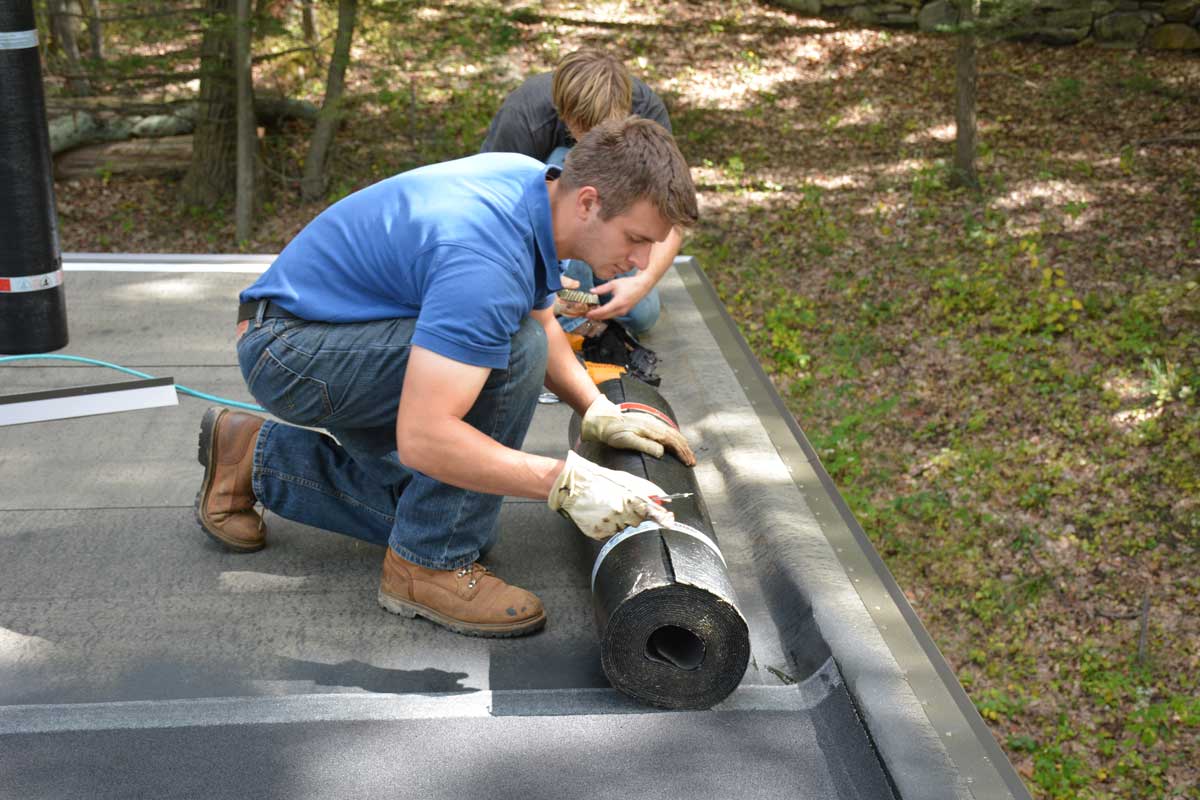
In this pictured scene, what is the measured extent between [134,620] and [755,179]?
19.0 ft

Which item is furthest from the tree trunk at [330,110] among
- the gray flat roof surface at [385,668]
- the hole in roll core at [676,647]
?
the hole in roll core at [676,647]

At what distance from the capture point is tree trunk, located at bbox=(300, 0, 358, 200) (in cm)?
707

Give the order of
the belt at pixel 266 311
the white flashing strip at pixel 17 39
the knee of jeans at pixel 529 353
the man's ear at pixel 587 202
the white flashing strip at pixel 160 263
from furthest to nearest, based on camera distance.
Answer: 1. the white flashing strip at pixel 160 263
2. the white flashing strip at pixel 17 39
3. the belt at pixel 266 311
4. the knee of jeans at pixel 529 353
5. the man's ear at pixel 587 202

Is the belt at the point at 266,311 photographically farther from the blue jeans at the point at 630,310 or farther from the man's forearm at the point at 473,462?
the blue jeans at the point at 630,310

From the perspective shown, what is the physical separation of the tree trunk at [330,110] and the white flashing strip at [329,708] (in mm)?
6000

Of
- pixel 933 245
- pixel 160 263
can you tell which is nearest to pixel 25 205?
pixel 160 263

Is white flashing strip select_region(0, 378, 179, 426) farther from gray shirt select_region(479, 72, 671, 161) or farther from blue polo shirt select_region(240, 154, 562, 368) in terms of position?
gray shirt select_region(479, 72, 671, 161)

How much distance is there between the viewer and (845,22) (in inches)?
354

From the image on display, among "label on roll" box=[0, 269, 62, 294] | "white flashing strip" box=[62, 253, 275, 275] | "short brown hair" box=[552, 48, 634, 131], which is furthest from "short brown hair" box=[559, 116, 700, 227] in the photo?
"white flashing strip" box=[62, 253, 275, 275]

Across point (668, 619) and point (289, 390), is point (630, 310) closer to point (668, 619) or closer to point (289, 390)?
point (289, 390)

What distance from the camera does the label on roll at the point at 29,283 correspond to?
10.1ft

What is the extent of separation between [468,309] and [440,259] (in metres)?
0.13

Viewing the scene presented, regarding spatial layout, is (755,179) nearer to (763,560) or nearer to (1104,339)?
(1104,339)

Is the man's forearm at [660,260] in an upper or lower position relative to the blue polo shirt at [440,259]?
lower
